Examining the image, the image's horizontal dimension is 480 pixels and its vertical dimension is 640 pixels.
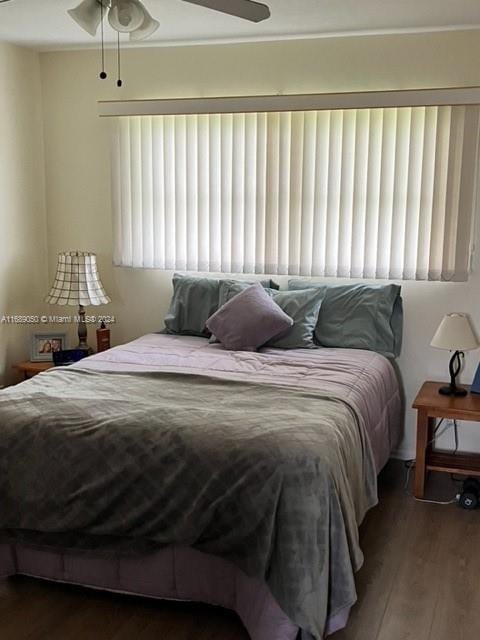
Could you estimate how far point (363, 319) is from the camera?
3.96 metres

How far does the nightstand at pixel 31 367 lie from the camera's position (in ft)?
14.1

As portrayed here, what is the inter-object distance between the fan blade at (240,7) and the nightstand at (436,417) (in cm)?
198

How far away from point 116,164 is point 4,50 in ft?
3.07

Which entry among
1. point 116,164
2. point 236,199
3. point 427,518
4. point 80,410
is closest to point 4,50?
point 116,164

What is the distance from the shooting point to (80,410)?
8.93 ft

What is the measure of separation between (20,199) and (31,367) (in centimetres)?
110

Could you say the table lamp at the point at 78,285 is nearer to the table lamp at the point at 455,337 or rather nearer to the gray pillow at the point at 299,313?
the gray pillow at the point at 299,313

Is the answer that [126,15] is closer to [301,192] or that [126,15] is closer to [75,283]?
[301,192]

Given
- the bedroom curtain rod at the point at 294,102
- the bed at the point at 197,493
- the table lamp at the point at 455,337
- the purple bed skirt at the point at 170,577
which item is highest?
the bedroom curtain rod at the point at 294,102

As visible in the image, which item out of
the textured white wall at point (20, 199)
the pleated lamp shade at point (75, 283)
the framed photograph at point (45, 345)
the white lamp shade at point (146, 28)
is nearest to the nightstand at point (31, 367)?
the framed photograph at point (45, 345)

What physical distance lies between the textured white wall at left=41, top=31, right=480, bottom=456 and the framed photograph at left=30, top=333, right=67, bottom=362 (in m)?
0.39

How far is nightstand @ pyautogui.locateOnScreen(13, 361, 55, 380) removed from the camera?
429cm

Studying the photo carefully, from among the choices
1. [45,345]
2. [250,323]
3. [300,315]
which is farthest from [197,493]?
[45,345]

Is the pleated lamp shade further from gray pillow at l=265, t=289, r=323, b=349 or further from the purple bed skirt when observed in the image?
the purple bed skirt
